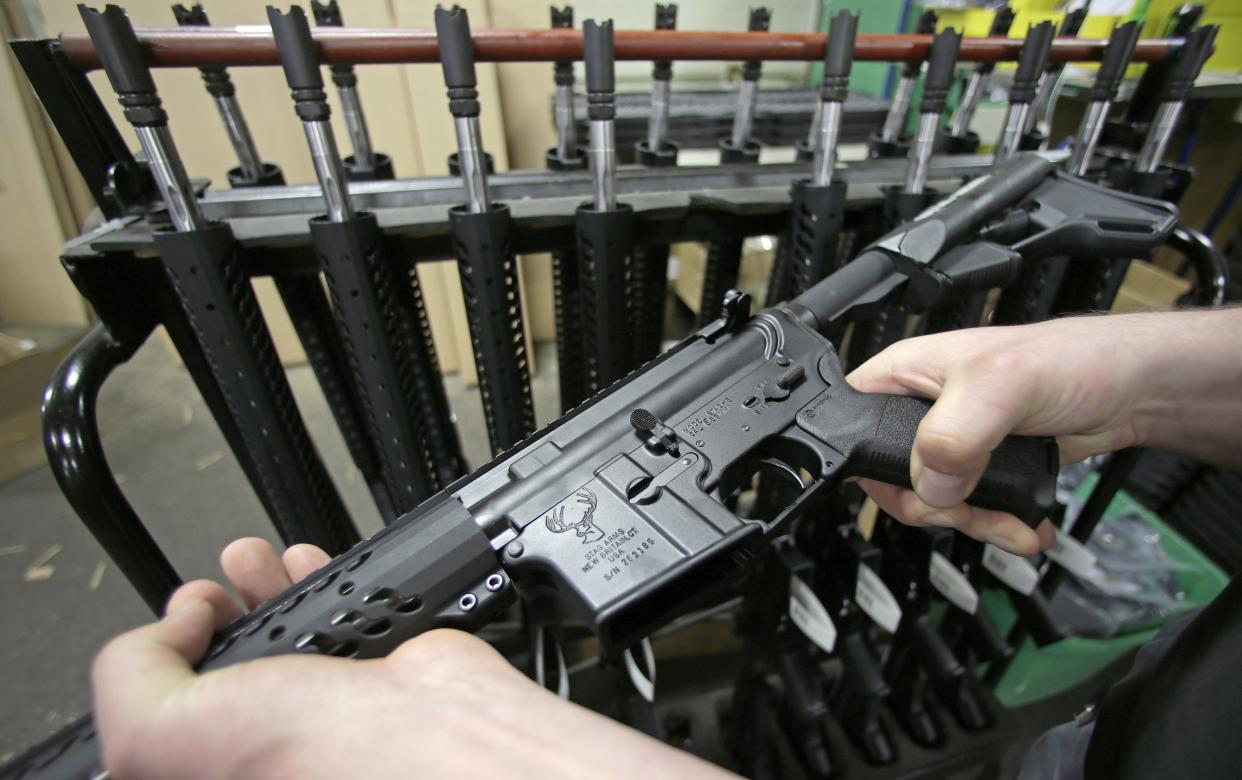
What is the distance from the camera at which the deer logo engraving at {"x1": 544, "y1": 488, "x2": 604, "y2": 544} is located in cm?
44

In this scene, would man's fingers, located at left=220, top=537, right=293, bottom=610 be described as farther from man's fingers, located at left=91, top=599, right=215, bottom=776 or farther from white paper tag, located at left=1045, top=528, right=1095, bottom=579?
white paper tag, located at left=1045, top=528, right=1095, bottom=579

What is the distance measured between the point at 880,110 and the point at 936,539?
1136 mm

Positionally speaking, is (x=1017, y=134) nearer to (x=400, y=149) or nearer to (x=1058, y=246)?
(x=1058, y=246)

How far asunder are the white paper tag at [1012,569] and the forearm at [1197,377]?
336 mm

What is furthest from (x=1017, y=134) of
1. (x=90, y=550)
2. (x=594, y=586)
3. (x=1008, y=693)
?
(x=90, y=550)

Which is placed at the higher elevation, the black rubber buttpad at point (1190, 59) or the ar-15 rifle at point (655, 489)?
the black rubber buttpad at point (1190, 59)

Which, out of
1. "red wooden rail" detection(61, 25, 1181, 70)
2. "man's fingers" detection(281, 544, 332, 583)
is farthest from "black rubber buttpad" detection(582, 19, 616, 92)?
"man's fingers" detection(281, 544, 332, 583)

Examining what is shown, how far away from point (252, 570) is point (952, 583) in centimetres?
89

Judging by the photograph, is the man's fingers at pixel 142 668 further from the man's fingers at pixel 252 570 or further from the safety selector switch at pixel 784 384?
the safety selector switch at pixel 784 384

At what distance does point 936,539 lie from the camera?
83 centimetres

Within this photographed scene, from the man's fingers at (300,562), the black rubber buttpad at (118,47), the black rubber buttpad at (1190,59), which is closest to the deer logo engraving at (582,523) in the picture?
the man's fingers at (300,562)

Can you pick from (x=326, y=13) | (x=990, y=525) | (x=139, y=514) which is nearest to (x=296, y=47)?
(x=326, y=13)

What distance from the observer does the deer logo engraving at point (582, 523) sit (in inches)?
17.3

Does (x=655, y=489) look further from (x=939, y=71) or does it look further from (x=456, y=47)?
(x=939, y=71)
